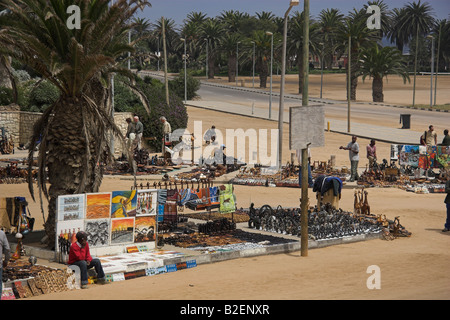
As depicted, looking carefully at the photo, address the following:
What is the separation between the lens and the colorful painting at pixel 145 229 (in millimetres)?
16453

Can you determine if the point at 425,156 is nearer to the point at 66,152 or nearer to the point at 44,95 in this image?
the point at 66,152

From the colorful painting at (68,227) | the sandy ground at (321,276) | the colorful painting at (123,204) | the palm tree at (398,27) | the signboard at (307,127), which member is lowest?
the sandy ground at (321,276)

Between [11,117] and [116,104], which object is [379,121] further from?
[11,117]

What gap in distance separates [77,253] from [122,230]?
215 centimetres

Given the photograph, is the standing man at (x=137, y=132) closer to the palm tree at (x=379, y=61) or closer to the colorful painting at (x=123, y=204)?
the colorful painting at (x=123, y=204)

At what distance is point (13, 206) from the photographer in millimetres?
17297

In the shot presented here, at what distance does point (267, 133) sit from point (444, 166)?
1994 cm

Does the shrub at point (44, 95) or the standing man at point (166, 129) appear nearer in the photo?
the standing man at point (166, 129)

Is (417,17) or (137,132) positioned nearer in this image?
(137,132)

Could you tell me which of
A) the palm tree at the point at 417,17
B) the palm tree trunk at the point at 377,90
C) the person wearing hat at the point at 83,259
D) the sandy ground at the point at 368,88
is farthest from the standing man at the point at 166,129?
the palm tree at the point at 417,17

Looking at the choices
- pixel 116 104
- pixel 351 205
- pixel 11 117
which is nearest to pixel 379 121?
pixel 116 104

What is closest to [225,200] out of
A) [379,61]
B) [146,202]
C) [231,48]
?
[146,202]

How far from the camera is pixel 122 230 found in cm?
1619

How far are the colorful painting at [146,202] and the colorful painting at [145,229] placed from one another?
132 mm
